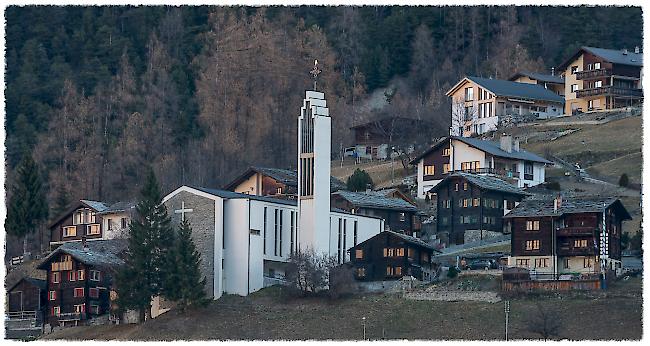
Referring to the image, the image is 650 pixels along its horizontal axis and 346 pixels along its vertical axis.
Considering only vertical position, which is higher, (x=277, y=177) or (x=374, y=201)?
(x=277, y=177)

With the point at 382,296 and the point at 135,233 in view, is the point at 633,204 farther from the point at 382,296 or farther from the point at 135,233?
the point at 135,233

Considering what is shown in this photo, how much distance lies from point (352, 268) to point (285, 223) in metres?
4.99

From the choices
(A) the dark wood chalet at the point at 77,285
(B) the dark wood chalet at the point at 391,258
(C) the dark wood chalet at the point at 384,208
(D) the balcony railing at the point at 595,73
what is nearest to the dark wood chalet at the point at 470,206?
(C) the dark wood chalet at the point at 384,208

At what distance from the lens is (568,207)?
326 feet

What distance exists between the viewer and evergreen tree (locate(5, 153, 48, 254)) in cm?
11538

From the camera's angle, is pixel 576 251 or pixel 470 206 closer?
pixel 576 251

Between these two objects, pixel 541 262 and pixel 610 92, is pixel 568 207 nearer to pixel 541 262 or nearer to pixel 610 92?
pixel 541 262

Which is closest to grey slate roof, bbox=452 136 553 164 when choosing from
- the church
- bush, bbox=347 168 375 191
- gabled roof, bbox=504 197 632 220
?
bush, bbox=347 168 375 191

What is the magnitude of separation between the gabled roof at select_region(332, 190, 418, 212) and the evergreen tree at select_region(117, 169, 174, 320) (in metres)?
14.8

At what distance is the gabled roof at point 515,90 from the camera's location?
144m

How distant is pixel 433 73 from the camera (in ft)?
573

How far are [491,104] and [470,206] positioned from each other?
3281cm

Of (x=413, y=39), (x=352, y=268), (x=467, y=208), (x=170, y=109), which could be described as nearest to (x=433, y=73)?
→ (x=413, y=39)

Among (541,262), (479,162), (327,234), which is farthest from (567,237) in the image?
(479,162)
